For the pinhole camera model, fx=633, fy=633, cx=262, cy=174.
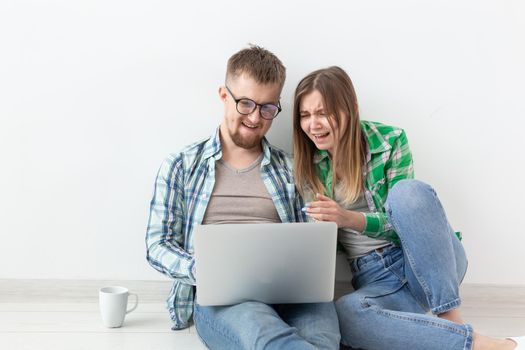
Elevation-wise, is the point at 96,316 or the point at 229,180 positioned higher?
the point at 229,180

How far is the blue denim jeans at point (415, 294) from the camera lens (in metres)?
1.60

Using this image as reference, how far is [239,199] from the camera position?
1932 mm

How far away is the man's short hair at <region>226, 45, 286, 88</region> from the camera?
1869mm

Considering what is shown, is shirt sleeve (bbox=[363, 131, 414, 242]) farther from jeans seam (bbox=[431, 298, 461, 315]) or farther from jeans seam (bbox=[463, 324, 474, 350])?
jeans seam (bbox=[463, 324, 474, 350])

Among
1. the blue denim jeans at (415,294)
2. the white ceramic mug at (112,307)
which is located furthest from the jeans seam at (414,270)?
the white ceramic mug at (112,307)

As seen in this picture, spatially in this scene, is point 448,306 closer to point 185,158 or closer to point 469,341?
point 469,341

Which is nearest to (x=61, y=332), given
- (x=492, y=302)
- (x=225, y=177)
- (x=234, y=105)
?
(x=225, y=177)

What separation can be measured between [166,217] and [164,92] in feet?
1.49

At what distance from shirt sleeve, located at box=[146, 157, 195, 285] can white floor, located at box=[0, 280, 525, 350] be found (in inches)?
8.1

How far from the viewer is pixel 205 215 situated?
1911 mm

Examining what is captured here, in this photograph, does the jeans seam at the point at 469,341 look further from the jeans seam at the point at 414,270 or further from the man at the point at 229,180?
the man at the point at 229,180

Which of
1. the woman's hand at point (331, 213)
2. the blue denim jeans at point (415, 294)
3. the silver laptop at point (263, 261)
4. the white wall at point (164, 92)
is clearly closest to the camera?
the silver laptop at point (263, 261)

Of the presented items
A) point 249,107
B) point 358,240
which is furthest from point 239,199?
point 358,240

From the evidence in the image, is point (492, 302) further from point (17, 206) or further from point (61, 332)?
point (17, 206)
